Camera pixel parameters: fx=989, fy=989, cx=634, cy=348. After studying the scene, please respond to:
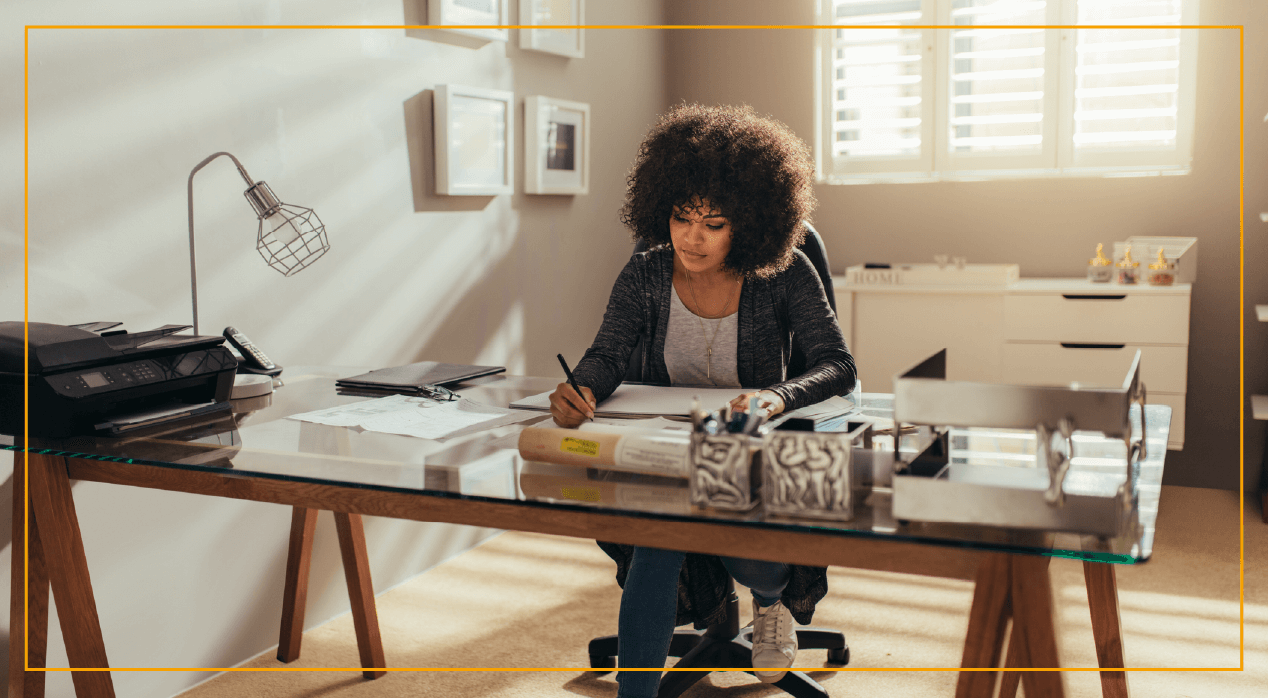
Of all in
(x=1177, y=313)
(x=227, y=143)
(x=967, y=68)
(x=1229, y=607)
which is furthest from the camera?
(x=967, y=68)

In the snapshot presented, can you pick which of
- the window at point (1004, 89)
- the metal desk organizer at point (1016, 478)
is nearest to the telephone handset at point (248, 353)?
the metal desk organizer at point (1016, 478)

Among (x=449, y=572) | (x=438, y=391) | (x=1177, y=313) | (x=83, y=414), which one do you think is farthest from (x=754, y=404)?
(x=1177, y=313)

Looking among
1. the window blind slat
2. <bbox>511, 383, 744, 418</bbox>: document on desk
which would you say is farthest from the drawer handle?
<bbox>511, 383, 744, 418</bbox>: document on desk

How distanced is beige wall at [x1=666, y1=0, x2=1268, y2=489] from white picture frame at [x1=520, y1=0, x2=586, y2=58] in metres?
0.91

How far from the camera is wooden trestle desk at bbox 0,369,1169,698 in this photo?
3.24 ft

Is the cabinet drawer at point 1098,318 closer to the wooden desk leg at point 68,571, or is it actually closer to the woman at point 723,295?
the woman at point 723,295

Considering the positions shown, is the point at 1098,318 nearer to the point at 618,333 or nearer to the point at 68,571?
the point at 618,333

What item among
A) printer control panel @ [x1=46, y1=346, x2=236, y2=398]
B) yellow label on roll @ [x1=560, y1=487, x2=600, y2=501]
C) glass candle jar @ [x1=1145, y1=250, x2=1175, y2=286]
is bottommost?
yellow label on roll @ [x1=560, y1=487, x2=600, y2=501]

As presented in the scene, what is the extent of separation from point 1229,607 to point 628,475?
2.09 metres

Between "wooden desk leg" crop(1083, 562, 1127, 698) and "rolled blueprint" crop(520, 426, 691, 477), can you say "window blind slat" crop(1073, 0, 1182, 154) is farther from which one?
"rolled blueprint" crop(520, 426, 691, 477)

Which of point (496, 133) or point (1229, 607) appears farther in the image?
point (496, 133)

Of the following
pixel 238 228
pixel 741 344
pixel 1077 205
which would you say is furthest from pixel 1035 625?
pixel 1077 205

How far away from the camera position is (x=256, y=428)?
4.95 feet

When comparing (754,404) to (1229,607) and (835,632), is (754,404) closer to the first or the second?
(835,632)
